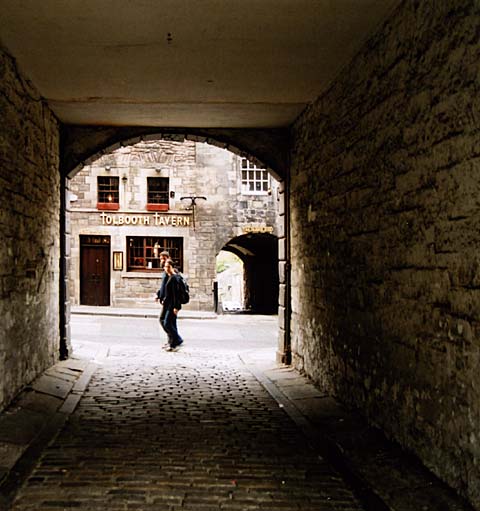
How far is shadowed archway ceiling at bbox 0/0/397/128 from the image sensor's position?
4766 millimetres

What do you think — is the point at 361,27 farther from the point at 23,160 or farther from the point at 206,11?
the point at 23,160

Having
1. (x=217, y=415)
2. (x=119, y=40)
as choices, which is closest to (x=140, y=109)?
(x=119, y=40)

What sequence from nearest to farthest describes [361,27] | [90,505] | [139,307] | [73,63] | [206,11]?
1. [90,505]
2. [206,11]
3. [361,27]
4. [73,63]
5. [139,307]

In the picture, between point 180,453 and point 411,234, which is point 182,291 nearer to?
point 180,453

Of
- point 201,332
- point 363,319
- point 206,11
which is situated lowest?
point 201,332

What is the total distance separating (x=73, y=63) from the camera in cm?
611

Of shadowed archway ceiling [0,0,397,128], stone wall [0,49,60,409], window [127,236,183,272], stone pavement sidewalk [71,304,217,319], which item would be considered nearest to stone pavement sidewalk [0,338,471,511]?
stone wall [0,49,60,409]

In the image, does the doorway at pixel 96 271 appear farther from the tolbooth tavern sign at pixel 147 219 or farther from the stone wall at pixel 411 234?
the stone wall at pixel 411 234

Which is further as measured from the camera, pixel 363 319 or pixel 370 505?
pixel 363 319

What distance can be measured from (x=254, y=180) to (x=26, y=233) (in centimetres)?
1681

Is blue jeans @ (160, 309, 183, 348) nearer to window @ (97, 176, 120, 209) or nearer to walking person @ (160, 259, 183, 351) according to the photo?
walking person @ (160, 259, 183, 351)

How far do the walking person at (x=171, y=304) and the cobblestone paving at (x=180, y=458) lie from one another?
3746 mm

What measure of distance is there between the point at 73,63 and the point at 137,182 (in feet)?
53.3

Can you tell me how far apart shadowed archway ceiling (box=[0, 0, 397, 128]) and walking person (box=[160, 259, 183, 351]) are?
3920 millimetres
